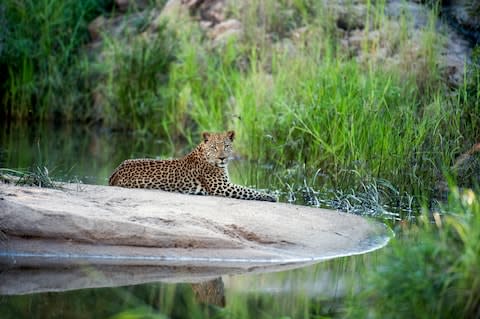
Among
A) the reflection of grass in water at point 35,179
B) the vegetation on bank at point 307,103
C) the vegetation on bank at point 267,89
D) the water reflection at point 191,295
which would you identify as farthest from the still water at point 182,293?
the vegetation on bank at point 267,89

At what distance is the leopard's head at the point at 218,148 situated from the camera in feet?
35.1

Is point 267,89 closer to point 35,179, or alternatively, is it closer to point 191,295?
point 35,179

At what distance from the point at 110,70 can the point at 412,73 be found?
700 centimetres

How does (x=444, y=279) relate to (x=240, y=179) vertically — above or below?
above

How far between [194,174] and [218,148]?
38 centimetres

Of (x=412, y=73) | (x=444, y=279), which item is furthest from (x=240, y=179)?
(x=444, y=279)

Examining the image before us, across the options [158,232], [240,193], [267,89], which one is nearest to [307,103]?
[267,89]

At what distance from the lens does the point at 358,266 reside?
8.12m

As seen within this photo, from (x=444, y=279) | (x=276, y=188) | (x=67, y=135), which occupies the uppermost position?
(x=444, y=279)

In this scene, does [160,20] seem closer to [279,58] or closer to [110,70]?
[110,70]

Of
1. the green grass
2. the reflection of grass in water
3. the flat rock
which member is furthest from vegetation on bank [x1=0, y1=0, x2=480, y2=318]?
the reflection of grass in water

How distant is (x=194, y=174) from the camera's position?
416 inches

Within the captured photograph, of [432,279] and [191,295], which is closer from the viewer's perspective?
[432,279]

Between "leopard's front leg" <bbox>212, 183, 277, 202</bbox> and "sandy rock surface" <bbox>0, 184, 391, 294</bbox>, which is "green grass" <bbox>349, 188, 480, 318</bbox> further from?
"leopard's front leg" <bbox>212, 183, 277, 202</bbox>
